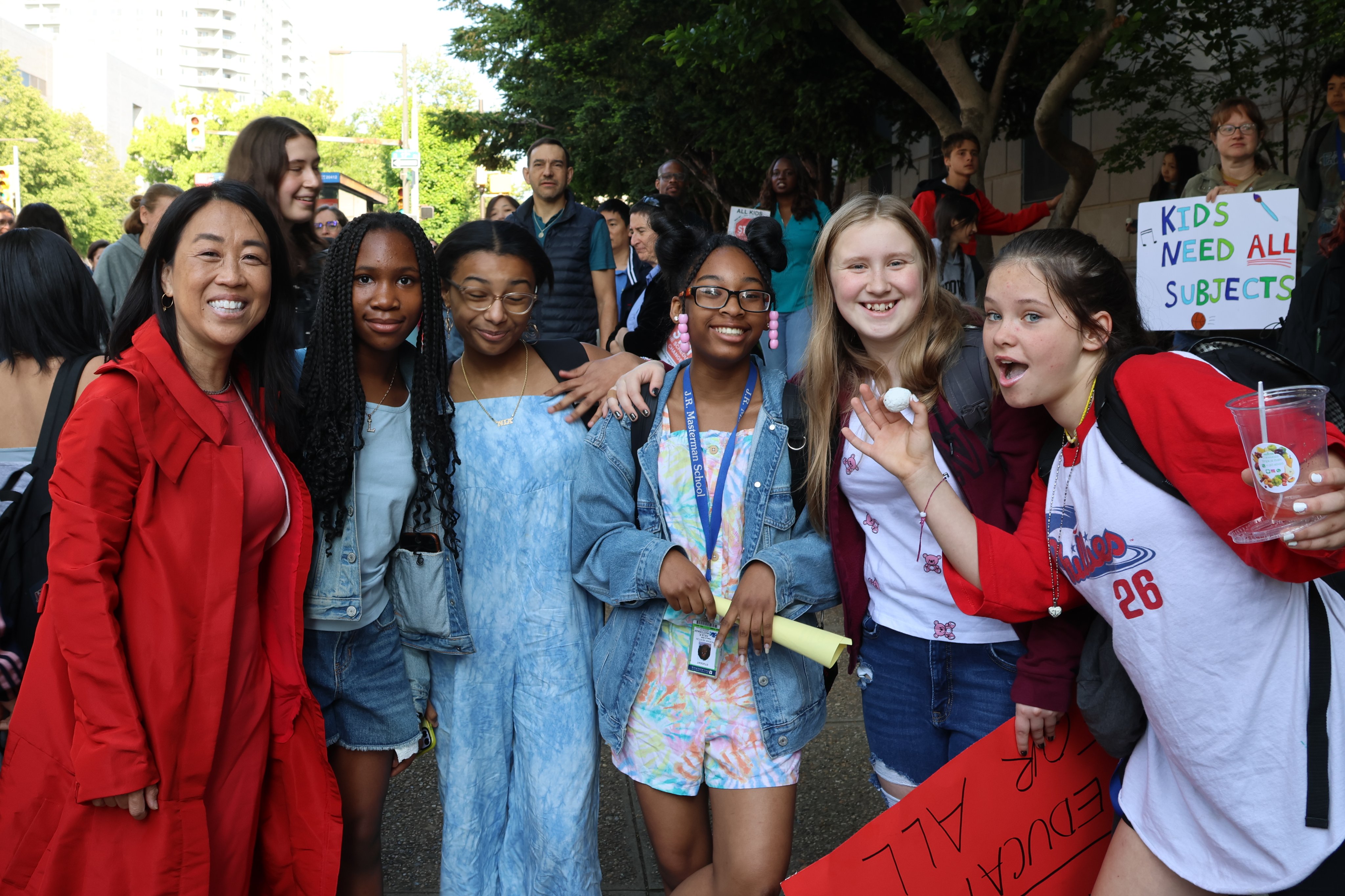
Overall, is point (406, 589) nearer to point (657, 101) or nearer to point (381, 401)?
point (381, 401)

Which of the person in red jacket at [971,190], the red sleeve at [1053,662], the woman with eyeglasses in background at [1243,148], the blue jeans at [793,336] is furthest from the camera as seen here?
the person in red jacket at [971,190]

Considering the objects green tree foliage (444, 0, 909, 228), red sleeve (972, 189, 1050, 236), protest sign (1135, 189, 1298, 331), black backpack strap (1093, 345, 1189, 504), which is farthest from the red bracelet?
green tree foliage (444, 0, 909, 228)

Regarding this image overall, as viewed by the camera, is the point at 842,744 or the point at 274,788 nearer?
the point at 274,788

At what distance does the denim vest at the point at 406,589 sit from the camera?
2.54m

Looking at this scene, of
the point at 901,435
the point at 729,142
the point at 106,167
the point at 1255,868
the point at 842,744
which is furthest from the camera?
the point at 106,167

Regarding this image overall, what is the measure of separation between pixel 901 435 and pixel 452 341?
155cm

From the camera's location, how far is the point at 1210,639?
5.83 ft

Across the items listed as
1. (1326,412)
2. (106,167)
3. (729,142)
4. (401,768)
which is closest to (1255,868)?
(1326,412)

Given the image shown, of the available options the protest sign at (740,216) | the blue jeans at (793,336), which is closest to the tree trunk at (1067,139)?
the protest sign at (740,216)

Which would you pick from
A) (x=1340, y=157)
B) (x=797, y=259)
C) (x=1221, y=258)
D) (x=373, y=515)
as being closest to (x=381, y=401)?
(x=373, y=515)

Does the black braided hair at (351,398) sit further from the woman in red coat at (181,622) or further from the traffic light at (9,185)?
the traffic light at (9,185)

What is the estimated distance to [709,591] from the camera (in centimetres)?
247

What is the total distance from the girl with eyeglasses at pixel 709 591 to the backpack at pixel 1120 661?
71cm

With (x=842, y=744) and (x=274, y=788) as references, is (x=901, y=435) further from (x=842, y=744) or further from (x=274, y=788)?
(x=842, y=744)
